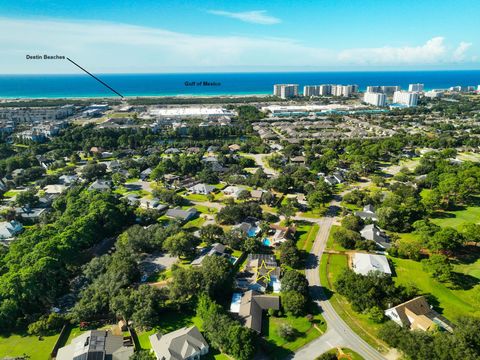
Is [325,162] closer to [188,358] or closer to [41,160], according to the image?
[188,358]

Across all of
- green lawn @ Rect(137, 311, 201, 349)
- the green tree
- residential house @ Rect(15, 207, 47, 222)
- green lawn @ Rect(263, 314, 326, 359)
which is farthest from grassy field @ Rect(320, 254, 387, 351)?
residential house @ Rect(15, 207, 47, 222)

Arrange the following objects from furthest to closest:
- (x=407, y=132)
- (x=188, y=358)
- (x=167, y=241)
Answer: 1. (x=407, y=132)
2. (x=167, y=241)
3. (x=188, y=358)

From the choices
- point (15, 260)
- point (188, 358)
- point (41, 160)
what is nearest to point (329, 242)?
point (188, 358)

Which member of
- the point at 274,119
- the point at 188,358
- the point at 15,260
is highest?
the point at 274,119

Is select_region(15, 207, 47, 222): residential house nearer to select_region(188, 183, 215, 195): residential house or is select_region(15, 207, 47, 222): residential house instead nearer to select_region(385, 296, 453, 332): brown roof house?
select_region(188, 183, 215, 195): residential house

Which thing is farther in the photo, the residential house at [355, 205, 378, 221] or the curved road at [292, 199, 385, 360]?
the residential house at [355, 205, 378, 221]

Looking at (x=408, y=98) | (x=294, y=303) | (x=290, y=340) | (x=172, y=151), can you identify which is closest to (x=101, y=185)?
(x=172, y=151)
